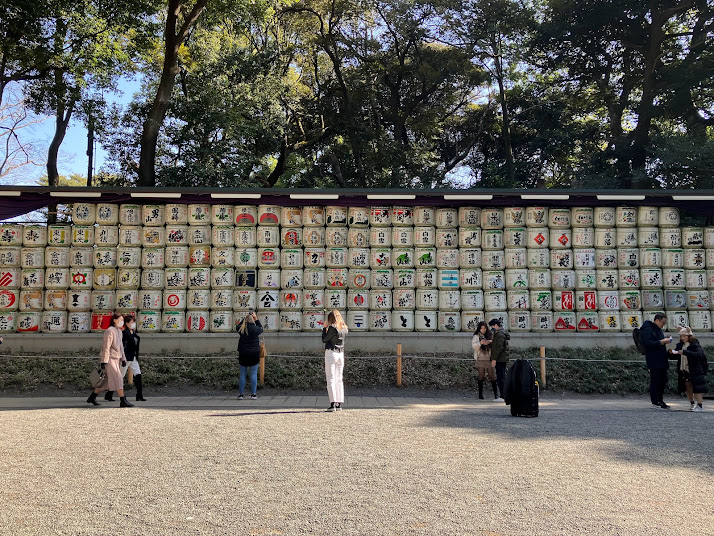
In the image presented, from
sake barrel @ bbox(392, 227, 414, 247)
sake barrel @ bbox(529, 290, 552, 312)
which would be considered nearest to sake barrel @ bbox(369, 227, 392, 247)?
sake barrel @ bbox(392, 227, 414, 247)

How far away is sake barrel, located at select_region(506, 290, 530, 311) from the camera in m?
13.9

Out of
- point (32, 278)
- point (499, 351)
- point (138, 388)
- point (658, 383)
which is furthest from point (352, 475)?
point (32, 278)

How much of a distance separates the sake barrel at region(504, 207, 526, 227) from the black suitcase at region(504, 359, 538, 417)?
5.85 metres

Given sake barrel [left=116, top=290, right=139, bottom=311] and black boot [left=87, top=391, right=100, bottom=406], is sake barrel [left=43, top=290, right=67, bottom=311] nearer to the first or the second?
sake barrel [left=116, top=290, right=139, bottom=311]

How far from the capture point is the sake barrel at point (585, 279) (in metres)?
13.9

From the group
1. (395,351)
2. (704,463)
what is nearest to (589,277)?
(395,351)

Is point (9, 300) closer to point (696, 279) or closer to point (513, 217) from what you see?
point (513, 217)

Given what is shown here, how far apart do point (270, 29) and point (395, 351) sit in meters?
19.2

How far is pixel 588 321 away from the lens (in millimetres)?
13789

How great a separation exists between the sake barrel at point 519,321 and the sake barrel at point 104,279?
9.46 m

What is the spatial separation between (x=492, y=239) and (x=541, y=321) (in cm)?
228

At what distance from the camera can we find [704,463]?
5.98 m

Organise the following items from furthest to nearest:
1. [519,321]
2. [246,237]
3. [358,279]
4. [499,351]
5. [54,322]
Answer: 1. [246,237]
2. [358,279]
3. [519,321]
4. [54,322]
5. [499,351]

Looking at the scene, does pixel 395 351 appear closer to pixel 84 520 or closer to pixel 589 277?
pixel 589 277
